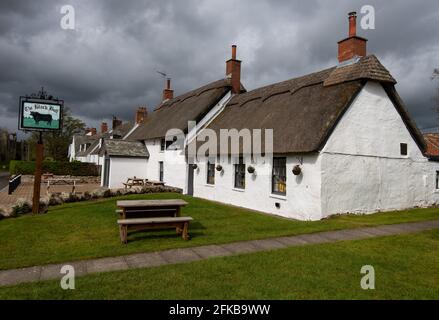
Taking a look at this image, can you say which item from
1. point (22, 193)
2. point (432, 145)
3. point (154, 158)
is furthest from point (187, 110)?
point (432, 145)

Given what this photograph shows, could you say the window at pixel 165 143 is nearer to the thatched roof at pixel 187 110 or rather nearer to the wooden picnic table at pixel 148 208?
the thatched roof at pixel 187 110

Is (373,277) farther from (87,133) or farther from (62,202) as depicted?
(87,133)

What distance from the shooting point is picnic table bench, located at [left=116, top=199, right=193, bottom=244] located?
7699mm

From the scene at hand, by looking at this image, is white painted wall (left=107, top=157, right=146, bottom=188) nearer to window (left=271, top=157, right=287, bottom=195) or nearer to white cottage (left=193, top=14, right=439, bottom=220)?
white cottage (left=193, top=14, right=439, bottom=220)

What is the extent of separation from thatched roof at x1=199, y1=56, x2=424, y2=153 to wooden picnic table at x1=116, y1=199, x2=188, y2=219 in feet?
17.2

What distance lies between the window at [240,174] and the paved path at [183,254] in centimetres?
689

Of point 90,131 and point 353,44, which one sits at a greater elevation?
point 90,131

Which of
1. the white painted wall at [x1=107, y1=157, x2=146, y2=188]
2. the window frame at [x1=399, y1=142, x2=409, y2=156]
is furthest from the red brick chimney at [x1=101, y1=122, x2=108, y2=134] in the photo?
the window frame at [x1=399, y1=142, x2=409, y2=156]

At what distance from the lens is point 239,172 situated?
51.6ft

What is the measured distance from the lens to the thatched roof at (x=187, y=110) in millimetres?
20327

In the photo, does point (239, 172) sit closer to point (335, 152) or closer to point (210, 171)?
point (210, 171)

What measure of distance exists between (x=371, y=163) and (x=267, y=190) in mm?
4393

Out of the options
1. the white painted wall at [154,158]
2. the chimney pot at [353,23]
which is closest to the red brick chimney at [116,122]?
the white painted wall at [154,158]
